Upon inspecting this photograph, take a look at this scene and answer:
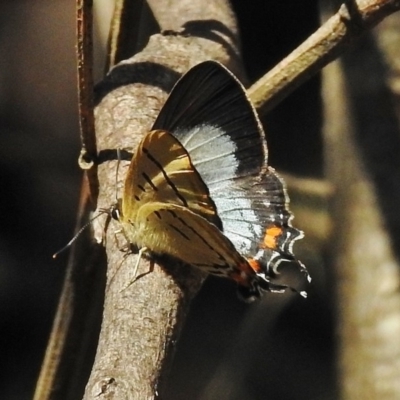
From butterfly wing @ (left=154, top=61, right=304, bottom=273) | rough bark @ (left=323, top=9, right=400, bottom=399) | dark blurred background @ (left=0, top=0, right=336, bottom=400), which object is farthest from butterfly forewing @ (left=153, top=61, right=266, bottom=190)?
dark blurred background @ (left=0, top=0, right=336, bottom=400)

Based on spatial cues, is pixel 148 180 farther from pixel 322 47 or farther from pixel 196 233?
pixel 322 47

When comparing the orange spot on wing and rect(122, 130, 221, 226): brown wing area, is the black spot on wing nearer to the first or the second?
rect(122, 130, 221, 226): brown wing area

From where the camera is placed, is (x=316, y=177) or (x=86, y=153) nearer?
(x=86, y=153)

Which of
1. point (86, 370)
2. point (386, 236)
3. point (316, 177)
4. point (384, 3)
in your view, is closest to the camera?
point (384, 3)

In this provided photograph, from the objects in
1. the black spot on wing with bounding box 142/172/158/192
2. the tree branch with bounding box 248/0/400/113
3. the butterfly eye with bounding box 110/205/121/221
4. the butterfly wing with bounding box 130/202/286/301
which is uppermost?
the tree branch with bounding box 248/0/400/113

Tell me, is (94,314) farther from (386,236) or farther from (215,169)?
(386,236)

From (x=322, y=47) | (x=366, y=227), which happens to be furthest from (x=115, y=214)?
(x=366, y=227)

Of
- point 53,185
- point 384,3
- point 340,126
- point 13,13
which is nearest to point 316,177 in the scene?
point 340,126
